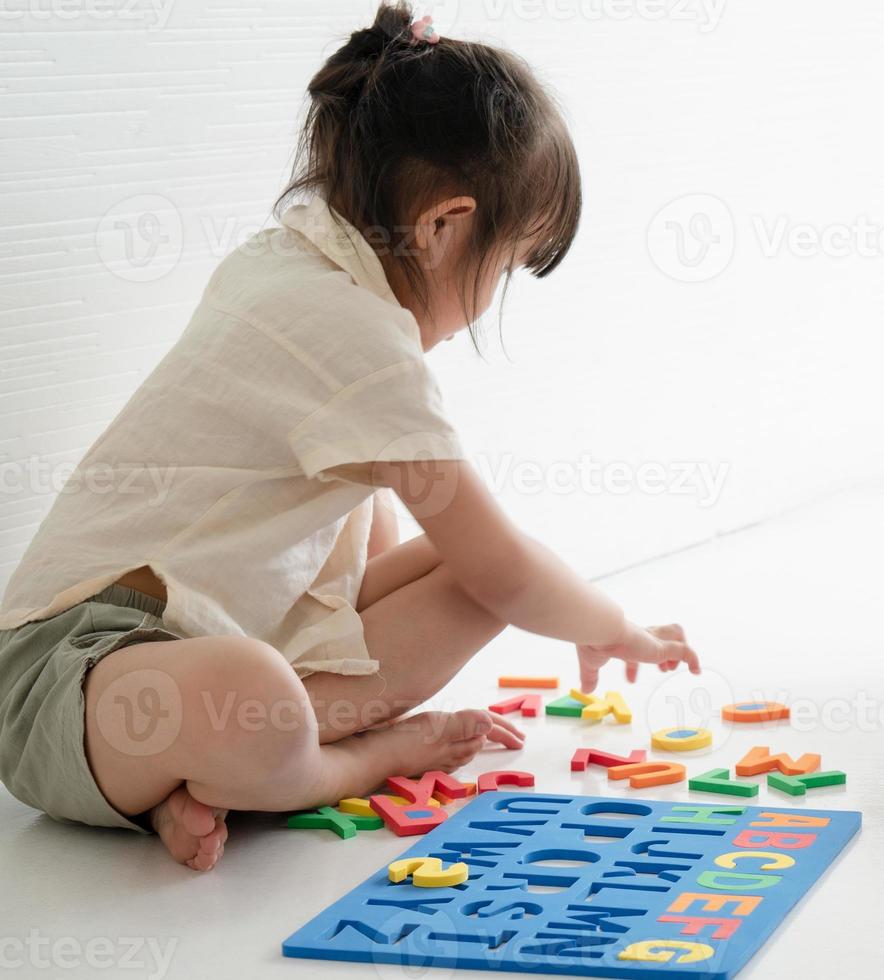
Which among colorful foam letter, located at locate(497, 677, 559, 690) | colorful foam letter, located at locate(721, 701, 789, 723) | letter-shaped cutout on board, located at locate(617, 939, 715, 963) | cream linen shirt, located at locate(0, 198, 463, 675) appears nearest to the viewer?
letter-shaped cutout on board, located at locate(617, 939, 715, 963)

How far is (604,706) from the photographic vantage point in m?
1.22

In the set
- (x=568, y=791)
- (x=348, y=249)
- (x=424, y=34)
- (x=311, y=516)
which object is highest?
(x=424, y=34)

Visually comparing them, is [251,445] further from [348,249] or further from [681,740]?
[681,740]

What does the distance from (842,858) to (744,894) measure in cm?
10

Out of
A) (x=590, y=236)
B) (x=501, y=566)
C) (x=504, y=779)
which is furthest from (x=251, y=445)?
(x=590, y=236)

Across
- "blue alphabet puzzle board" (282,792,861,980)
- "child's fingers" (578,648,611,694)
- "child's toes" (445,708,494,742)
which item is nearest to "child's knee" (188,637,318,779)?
"blue alphabet puzzle board" (282,792,861,980)

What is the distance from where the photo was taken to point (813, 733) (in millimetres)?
1132

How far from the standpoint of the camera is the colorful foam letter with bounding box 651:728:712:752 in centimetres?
111

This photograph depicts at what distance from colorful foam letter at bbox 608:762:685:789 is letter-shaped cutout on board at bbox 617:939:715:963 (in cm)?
28

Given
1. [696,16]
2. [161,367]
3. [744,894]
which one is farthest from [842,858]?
[696,16]

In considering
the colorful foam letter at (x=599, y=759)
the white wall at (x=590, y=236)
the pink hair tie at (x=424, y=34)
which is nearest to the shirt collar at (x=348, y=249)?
the pink hair tie at (x=424, y=34)

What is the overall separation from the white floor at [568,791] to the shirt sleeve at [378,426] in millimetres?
264

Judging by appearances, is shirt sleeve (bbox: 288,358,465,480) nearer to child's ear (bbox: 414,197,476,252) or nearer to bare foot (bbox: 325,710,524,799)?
child's ear (bbox: 414,197,476,252)

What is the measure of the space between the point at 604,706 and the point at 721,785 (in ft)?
0.74
